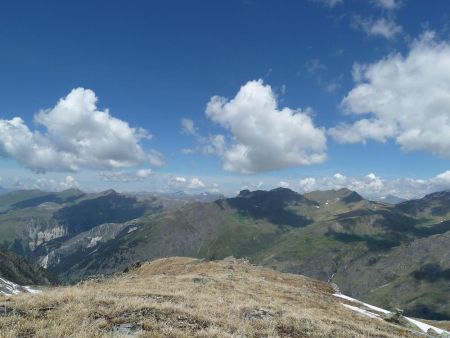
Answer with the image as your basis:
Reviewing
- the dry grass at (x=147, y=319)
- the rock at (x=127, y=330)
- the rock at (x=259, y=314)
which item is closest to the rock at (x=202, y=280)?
the dry grass at (x=147, y=319)

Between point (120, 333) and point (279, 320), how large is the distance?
8.74 m

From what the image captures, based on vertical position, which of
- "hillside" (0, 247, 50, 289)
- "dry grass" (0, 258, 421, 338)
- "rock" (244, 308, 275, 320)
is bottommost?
"hillside" (0, 247, 50, 289)

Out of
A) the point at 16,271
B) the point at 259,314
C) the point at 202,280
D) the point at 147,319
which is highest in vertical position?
the point at 147,319

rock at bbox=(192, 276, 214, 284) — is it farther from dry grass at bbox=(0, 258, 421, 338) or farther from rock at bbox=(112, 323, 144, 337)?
rock at bbox=(112, 323, 144, 337)

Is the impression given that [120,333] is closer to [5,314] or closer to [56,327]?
[56,327]

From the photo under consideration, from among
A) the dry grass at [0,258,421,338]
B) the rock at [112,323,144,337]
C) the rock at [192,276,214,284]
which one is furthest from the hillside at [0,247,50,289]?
the rock at [112,323,144,337]

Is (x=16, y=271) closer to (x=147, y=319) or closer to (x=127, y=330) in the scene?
(x=147, y=319)

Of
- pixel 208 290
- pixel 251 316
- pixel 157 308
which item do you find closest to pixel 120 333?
pixel 157 308

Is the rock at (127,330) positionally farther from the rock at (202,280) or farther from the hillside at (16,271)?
the hillside at (16,271)

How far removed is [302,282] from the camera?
5081 cm

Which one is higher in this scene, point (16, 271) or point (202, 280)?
point (202, 280)

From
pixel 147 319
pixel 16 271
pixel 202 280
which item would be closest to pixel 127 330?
pixel 147 319

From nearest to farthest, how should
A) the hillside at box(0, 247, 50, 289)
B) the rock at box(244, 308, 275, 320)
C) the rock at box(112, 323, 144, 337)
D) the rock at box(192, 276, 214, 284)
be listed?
the rock at box(112, 323, 144, 337) → the rock at box(244, 308, 275, 320) → the rock at box(192, 276, 214, 284) → the hillside at box(0, 247, 50, 289)

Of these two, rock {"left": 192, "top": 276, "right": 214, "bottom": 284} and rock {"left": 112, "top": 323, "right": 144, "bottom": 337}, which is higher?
rock {"left": 112, "top": 323, "right": 144, "bottom": 337}
